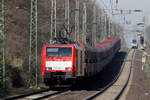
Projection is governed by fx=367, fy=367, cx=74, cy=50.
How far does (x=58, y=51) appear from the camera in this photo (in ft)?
79.3

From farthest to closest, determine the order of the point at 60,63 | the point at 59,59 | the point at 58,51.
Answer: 1. the point at 58,51
2. the point at 59,59
3. the point at 60,63

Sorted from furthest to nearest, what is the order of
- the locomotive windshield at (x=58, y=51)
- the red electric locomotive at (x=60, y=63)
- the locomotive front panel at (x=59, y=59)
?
the locomotive windshield at (x=58, y=51) → the locomotive front panel at (x=59, y=59) → the red electric locomotive at (x=60, y=63)

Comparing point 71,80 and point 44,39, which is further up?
point 44,39

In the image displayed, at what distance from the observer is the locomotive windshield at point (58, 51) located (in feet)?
78.8

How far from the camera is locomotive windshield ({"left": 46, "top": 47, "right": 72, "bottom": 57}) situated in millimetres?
24031

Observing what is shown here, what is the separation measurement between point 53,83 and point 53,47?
2.37 metres

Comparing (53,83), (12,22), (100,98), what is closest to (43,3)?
(12,22)

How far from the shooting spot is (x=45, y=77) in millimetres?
23500

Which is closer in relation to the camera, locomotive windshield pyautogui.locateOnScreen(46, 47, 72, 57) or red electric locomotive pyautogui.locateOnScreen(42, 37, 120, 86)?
red electric locomotive pyautogui.locateOnScreen(42, 37, 120, 86)

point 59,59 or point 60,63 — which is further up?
point 59,59

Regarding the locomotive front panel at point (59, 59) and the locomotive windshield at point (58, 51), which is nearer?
the locomotive front panel at point (59, 59)

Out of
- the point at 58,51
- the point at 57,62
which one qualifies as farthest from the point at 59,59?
the point at 58,51

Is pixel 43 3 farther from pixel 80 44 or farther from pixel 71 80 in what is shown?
pixel 71 80

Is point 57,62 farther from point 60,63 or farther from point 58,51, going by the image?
point 58,51
